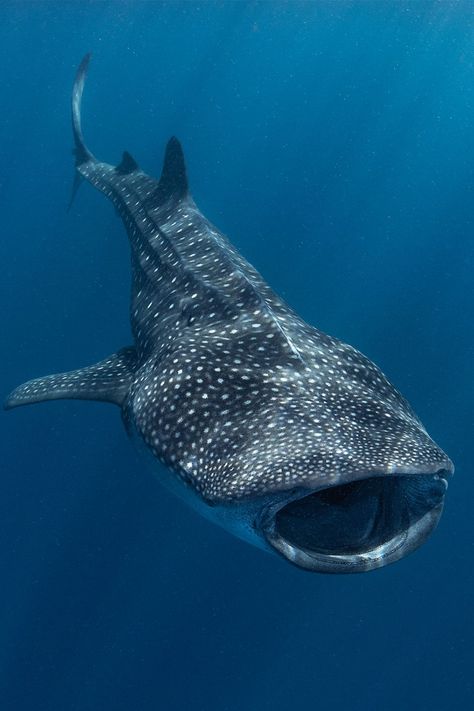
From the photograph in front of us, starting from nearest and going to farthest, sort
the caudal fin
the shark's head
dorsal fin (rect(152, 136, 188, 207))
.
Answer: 1. the shark's head
2. dorsal fin (rect(152, 136, 188, 207))
3. the caudal fin

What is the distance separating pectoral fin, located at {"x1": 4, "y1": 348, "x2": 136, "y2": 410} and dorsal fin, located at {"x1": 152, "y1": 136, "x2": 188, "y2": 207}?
8.86 feet

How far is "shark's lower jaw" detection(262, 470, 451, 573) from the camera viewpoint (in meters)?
3.49

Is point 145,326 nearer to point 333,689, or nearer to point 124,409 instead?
point 124,409

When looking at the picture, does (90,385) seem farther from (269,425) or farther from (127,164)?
(127,164)

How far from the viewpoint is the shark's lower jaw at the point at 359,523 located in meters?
3.49

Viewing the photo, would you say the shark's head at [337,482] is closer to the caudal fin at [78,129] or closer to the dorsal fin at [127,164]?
the dorsal fin at [127,164]

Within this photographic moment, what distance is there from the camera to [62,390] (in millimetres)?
6422

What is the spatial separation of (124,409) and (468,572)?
8.31 metres

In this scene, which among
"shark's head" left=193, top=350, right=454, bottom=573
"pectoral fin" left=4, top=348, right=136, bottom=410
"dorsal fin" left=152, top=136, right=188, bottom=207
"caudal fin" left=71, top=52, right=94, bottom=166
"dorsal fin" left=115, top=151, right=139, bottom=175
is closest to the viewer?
"shark's head" left=193, top=350, right=454, bottom=573

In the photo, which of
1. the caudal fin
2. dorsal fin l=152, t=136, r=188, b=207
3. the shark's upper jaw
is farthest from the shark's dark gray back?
the caudal fin

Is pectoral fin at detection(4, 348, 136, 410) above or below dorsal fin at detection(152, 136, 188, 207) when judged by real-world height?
below

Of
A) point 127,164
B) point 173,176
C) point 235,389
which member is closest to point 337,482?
point 235,389

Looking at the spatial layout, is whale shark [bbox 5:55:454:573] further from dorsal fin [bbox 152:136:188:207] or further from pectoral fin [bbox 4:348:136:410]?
dorsal fin [bbox 152:136:188:207]

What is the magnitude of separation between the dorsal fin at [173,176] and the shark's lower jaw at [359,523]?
17.7 ft
